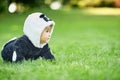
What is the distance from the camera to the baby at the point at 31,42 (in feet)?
24.3

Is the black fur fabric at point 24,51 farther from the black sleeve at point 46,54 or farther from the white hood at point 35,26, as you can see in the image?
the white hood at point 35,26

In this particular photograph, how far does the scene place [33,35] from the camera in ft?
24.4

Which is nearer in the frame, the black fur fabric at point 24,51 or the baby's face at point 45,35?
the black fur fabric at point 24,51

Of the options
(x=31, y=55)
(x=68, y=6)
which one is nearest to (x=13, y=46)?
(x=31, y=55)

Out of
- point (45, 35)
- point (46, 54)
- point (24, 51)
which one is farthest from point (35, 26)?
point (46, 54)

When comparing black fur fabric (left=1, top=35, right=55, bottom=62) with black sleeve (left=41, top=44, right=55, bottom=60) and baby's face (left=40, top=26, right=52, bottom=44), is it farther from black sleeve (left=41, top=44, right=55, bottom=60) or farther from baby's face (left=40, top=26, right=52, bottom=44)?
baby's face (left=40, top=26, right=52, bottom=44)

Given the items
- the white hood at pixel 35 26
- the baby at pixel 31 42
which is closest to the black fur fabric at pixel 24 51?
the baby at pixel 31 42

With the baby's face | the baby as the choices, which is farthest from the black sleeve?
the baby's face

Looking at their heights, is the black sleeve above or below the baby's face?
below

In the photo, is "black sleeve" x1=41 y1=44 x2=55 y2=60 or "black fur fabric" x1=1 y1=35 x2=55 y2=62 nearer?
"black fur fabric" x1=1 y1=35 x2=55 y2=62

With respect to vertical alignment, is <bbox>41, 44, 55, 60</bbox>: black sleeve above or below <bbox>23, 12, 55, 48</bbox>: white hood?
below

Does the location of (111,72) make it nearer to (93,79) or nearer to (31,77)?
(93,79)

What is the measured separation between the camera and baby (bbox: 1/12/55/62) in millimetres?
7395

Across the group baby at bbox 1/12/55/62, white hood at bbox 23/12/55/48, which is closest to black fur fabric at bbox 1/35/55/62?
baby at bbox 1/12/55/62
